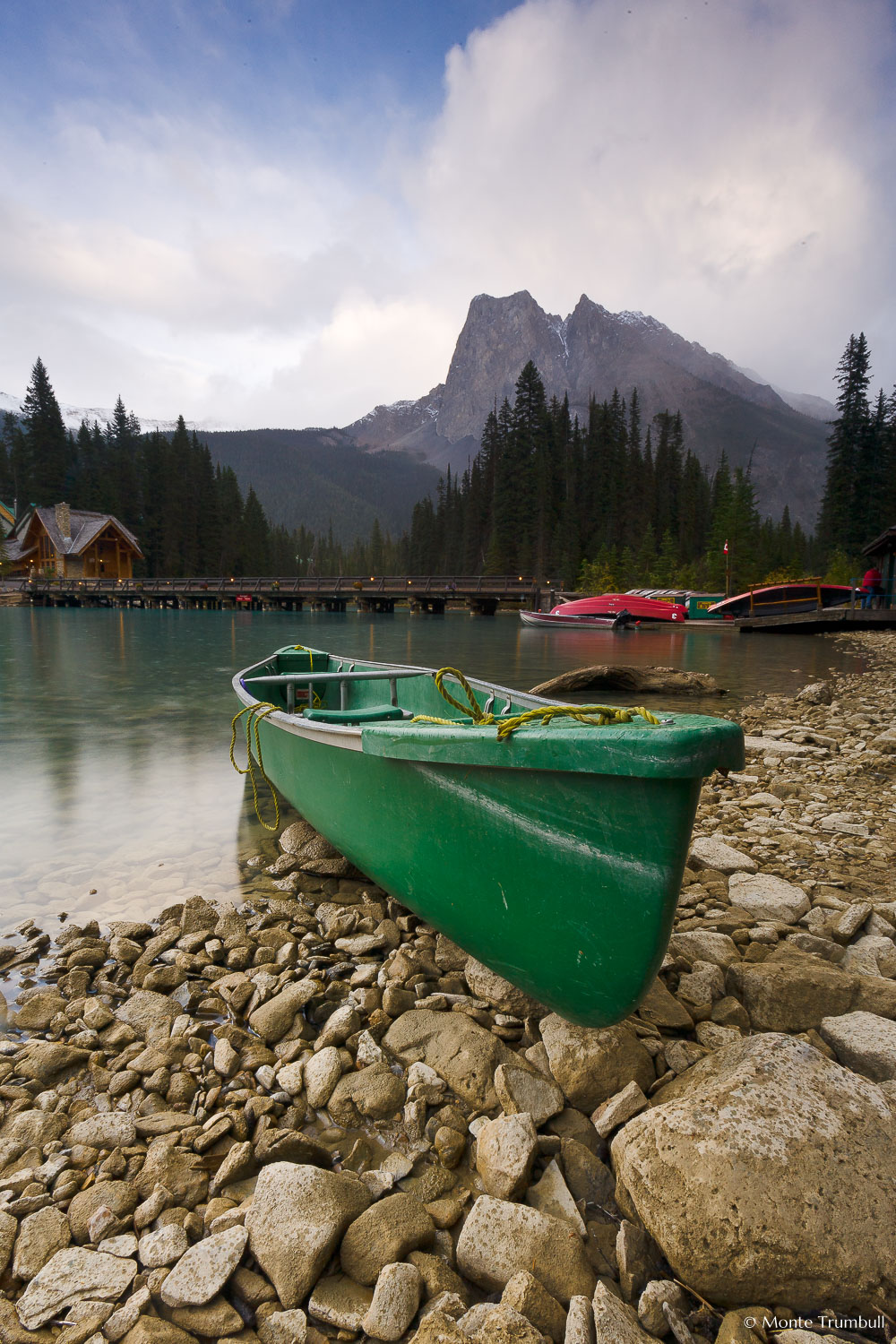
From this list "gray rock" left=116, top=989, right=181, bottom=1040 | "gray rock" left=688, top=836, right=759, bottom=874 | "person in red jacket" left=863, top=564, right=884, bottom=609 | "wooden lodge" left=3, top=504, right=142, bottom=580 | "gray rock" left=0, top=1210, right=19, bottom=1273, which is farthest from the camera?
"wooden lodge" left=3, top=504, right=142, bottom=580

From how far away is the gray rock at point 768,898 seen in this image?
3.76m

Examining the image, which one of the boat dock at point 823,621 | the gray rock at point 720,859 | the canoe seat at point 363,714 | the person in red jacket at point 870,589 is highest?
the person in red jacket at point 870,589

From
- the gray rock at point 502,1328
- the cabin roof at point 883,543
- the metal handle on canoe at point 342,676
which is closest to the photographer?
the gray rock at point 502,1328

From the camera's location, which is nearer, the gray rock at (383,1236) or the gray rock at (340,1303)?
the gray rock at (340,1303)

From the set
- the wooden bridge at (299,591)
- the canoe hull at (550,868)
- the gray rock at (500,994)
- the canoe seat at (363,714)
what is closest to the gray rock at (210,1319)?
the canoe hull at (550,868)

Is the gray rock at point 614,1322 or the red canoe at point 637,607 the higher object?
the red canoe at point 637,607

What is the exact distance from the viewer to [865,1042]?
2.48 m

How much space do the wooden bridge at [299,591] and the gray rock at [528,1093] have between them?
50.0 meters

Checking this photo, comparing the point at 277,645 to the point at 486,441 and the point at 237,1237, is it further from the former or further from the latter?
the point at 486,441

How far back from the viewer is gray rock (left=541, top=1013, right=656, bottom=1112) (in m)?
2.47

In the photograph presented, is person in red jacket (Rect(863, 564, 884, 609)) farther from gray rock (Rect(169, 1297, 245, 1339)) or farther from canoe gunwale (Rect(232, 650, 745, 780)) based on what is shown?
gray rock (Rect(169, 1297, 245, 1339))

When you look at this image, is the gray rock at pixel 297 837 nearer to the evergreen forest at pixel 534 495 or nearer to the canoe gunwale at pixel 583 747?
the canoe gunwale at pixel 583 747

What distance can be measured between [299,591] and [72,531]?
23452 millimetres

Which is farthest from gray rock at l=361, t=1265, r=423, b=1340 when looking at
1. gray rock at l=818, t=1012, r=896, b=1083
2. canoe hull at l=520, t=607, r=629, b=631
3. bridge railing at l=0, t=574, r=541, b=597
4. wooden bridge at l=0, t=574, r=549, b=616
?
bridge railing at l=0, t=574, r=541, b=597
